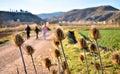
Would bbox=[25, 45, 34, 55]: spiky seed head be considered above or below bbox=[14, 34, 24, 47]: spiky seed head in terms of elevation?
below

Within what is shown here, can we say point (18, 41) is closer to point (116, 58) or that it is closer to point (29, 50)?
point (29, 50)

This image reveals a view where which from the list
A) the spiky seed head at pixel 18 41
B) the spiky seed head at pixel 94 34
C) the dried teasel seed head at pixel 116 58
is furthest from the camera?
the spiky seed head at pixel 18 41

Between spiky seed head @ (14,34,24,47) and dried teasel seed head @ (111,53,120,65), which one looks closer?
dried teasel seed head @ (111,53,120,65)

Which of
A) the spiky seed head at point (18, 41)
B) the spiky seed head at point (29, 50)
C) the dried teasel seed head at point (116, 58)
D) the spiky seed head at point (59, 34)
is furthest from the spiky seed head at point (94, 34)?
the spiky seed head at point (29, 50)

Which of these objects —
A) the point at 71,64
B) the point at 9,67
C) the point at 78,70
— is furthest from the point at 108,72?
the point at 9,67

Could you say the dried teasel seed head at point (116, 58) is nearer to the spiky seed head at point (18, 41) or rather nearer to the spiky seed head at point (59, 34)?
the spiky seed head at point (59, 34)

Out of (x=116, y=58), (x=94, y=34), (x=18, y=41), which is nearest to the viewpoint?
(x=116, y=58)

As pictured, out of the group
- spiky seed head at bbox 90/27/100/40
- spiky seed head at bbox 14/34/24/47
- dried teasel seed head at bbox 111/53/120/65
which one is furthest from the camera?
spiky seed head at bbox 14/34/24/47

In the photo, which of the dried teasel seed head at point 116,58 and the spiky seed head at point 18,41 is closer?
the dried teasel seed head at point 116,58

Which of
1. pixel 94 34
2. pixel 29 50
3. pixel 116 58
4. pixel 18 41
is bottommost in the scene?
pixel 29 50

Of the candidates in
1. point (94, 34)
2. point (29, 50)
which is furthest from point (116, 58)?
point (29, 50)

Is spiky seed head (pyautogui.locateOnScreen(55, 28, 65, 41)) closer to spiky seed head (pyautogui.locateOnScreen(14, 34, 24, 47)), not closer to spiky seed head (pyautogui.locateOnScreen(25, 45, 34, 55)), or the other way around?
spiky seed head (pyautogui.locateOnScreen(14, 34, 24, 47))

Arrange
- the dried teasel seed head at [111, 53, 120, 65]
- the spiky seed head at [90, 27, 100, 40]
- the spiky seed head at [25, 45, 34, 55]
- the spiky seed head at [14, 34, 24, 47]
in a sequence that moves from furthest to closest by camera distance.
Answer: the spiky seed head at [25, 45, 34, 55]
the spiky seed head at [14, 34, 24, 47]
the spiky seed head at [90, 27, 100, 40]
the dried teasel seed head at [111, 53, 120, 65]

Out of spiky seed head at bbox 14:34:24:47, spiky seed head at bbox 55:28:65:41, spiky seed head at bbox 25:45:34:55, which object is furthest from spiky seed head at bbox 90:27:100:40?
spiky seed head at bbox 25:45:34:55
